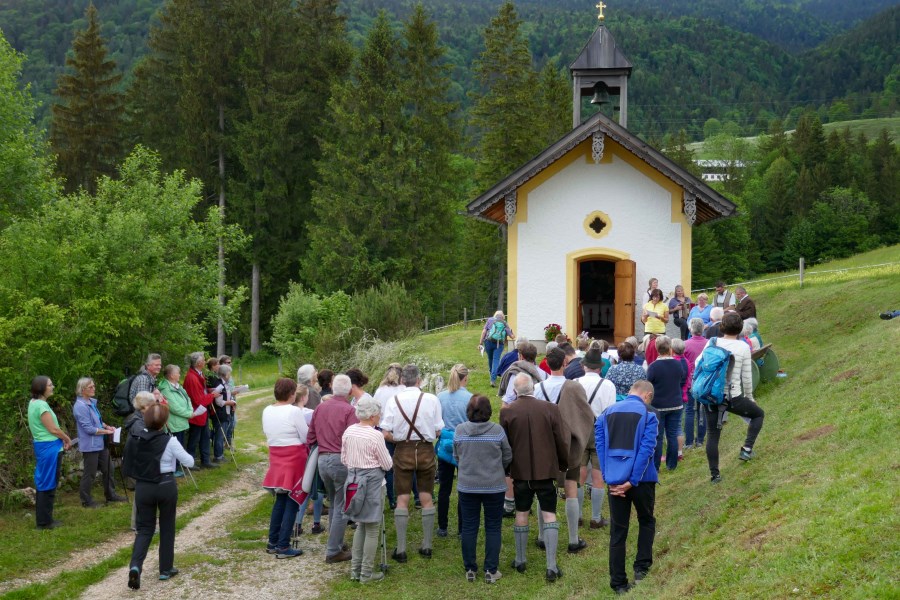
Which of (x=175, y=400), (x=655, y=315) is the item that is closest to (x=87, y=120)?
(x=175, y=400)

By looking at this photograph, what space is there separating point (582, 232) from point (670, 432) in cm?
902

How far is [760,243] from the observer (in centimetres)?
6700

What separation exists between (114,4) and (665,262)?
8659 centimetres

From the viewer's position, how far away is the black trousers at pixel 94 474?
1034 cm

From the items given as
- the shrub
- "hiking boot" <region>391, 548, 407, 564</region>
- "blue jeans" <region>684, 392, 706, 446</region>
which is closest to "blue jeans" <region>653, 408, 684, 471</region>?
"blue jeans" <region>684, 392, 706, 446</region>

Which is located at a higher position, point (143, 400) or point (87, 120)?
point (87, 120)

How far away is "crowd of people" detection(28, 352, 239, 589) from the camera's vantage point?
7883 millimetres

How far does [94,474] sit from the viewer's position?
10477 millimetres

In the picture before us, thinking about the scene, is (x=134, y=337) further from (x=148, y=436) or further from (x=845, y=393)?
(x=845, y=393)

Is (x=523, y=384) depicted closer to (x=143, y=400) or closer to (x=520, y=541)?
(x=520, y=541)

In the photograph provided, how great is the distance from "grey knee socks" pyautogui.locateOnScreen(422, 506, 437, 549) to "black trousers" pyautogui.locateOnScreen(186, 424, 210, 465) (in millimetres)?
5567

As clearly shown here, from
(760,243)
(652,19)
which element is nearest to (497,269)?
(760,243)

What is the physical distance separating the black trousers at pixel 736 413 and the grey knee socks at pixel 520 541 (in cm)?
219

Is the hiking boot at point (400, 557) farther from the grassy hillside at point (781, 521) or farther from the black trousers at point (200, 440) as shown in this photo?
the black trousers at point (200, 440)
